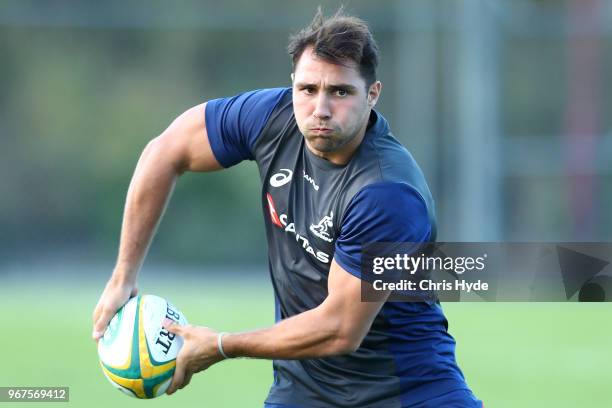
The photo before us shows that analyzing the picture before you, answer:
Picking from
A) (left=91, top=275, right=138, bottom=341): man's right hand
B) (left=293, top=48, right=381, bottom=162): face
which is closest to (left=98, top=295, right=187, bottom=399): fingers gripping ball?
(left=91, top=275, right=138, bottom=341): man's right hand

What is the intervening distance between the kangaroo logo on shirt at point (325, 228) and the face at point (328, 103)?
0.96ft

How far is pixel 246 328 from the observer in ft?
39.7

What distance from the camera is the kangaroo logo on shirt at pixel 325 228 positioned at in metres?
5.28

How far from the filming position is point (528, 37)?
18031mm

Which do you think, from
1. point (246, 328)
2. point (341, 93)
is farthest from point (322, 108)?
point (246, 328)

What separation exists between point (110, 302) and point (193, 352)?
1.91 ft

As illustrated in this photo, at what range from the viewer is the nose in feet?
16.8

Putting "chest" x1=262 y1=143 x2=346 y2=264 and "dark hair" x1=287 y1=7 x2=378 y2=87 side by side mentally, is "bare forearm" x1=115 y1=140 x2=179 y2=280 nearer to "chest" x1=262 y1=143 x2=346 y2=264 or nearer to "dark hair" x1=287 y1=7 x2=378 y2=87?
"chest" x1=262 y1=143 x2=346 y2=264

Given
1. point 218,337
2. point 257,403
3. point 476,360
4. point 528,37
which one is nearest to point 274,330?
point 218,337

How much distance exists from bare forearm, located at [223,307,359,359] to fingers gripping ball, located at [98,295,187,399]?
397 millimetres

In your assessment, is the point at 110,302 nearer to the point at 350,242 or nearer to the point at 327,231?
the point at 327,231

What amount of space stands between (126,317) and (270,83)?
12542 mm
